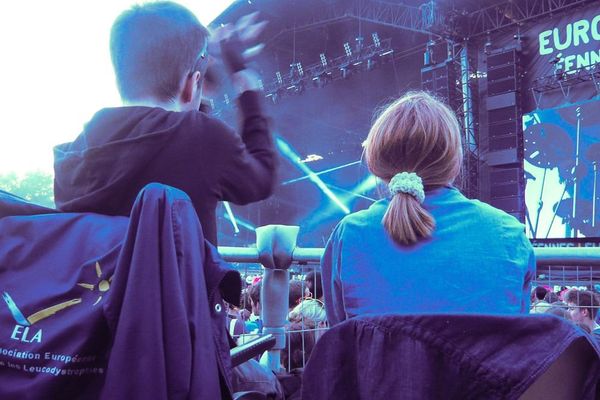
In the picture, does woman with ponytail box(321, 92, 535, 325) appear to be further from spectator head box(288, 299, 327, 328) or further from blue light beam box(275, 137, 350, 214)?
blue light beam box(275, 137, 350, 214)

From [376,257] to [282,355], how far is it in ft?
3.75

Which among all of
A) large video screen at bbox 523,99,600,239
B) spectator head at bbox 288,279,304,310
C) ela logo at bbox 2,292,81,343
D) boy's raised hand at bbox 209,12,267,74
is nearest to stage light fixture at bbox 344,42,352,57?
large video screen at bbox 523,99,600,239

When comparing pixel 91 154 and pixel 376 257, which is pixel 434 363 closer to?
pixel 376 257

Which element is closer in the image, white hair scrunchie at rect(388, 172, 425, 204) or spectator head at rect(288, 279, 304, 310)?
white hair scrunchie at rect(388, 172, 425, 204)

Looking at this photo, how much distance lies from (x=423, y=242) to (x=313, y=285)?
1411mm

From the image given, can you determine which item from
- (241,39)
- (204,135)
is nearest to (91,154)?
(204,135)

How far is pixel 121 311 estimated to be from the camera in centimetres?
94

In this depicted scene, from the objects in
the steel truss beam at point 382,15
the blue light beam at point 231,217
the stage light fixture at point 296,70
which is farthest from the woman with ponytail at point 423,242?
the blue light beam at point 231,217

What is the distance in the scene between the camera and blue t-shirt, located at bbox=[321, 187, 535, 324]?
3.97 ft

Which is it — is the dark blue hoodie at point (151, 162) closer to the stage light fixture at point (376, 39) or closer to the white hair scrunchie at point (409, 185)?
the white hair scrunchie at point (409, 185)

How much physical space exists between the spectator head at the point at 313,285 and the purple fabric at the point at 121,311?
1.39 m

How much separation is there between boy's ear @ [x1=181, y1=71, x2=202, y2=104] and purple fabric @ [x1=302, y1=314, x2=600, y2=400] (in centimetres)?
62

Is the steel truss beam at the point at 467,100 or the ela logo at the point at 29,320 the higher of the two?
the steel truss beam at the point at 467,100

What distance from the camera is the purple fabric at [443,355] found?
802mm
